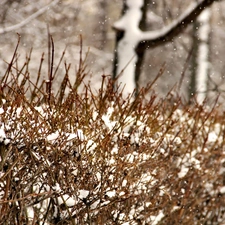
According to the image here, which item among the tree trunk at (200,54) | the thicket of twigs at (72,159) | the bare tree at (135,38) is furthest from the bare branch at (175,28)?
the tree trunk at (200,54)

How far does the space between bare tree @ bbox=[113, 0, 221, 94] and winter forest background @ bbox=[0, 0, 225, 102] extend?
6.13 metres

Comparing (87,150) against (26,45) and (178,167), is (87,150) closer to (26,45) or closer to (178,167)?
(178,167)

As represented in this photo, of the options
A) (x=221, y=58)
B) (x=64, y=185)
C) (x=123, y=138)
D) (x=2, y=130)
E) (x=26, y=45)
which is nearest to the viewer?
(x=2, y=130)

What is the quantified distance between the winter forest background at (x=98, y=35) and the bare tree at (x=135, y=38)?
6129 mm

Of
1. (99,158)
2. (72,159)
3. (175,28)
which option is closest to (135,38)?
(175,28)

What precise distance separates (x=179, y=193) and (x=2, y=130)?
7.93 feet

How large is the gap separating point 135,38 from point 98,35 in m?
11.8

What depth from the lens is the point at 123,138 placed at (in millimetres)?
4520

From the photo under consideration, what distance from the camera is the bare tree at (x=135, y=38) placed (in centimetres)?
1073

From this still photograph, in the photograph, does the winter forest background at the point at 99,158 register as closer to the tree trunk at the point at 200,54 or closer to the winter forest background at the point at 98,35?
the winter forest background at the point at 98,35

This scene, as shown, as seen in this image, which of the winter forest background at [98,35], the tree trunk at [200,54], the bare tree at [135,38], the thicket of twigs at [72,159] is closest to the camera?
the thicket of twigs at [72,159]

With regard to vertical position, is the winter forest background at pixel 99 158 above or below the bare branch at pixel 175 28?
below

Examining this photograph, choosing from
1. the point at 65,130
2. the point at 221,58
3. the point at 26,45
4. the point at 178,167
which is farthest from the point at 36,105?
the point at 221,58

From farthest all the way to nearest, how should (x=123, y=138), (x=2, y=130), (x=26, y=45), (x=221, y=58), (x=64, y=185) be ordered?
(x=221, y=58) < (x=26, y=45) < (x=123, y=138) < (x=64, y=185) < (x=2, y=130)
